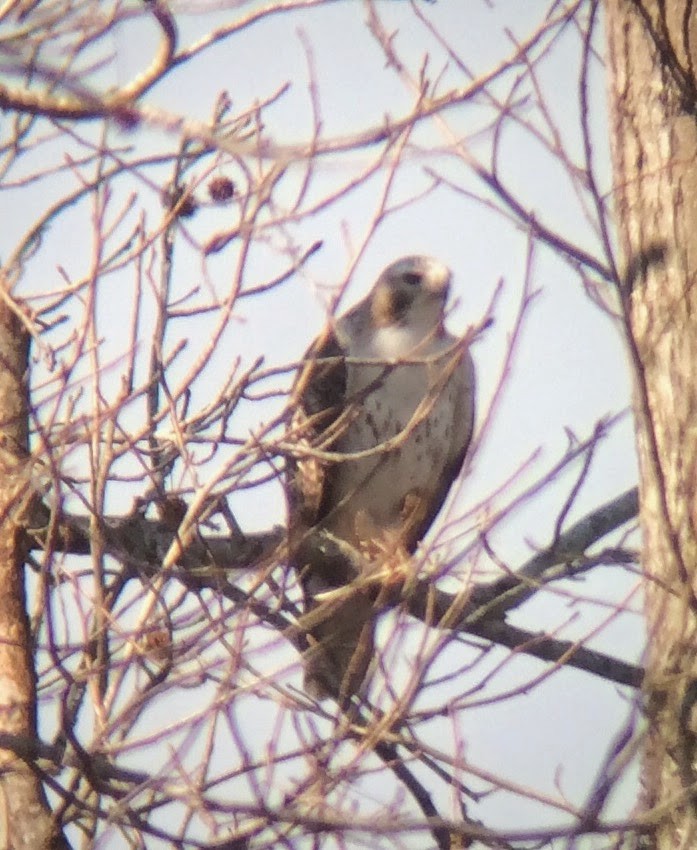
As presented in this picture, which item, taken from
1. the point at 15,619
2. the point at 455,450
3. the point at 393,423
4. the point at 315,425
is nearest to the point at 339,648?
the point at 315,425

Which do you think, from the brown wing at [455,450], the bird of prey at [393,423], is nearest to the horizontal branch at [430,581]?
the bird of prey at [393,423]

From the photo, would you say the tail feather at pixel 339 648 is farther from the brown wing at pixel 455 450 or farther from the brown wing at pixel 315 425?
the brown wing at pixel 455 450

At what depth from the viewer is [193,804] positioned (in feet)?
12.1

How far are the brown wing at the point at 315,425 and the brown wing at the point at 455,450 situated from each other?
38 centimetres

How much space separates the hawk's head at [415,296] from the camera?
21.1 feet

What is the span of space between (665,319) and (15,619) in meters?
2.00

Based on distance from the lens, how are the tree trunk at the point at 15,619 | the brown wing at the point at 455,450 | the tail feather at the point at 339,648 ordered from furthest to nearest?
the brown wing at the point at 455,450 → the tail feather at the point at 339,648 → the tree trunk at the point at 15,619

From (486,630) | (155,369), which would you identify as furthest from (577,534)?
(155,369)

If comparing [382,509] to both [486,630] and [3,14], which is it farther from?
[3,14]

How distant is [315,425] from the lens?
530cm

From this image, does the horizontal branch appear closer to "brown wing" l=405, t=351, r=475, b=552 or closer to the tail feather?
the tail feather

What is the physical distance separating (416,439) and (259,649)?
2.57m

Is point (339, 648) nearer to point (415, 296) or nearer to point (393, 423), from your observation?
point (393, 423)

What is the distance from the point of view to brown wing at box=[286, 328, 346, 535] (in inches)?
169
